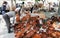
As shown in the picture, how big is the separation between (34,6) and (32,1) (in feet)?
0.18

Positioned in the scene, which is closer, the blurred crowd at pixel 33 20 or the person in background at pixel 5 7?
the blurred crowd at pixel 33 20

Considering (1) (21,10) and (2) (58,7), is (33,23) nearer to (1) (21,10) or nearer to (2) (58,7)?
(2) (58,7)

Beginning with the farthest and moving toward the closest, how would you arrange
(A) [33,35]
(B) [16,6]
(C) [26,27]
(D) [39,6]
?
(B) [16,6] < (D) [39,6] < (C) [26,27] < (A) [33,35]

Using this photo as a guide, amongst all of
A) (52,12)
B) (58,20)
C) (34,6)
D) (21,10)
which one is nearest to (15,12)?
(21,10)

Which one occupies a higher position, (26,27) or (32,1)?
(32,1)

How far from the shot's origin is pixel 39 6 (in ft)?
3.77

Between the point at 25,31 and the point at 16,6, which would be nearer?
the point at 25,31

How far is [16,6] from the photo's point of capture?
1.27m

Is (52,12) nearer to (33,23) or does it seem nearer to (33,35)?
(33,23)

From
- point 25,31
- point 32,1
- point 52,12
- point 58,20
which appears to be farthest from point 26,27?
point 32,1

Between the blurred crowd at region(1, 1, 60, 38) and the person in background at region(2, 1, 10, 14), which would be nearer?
the blurred crowd at region(1, 1, 60, 38)

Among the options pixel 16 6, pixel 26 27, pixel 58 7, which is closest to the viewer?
pixel 26 27

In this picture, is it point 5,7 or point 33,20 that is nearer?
point 33,20

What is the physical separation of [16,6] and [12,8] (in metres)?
0.07
